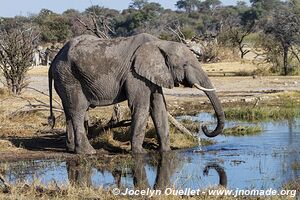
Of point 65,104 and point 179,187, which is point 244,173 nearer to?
point 179,187

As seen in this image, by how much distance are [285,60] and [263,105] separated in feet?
39.9

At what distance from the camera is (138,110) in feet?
40.5

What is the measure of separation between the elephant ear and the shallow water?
52.7 inches

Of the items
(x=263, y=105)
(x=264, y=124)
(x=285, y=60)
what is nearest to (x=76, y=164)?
(x=264, y=124)

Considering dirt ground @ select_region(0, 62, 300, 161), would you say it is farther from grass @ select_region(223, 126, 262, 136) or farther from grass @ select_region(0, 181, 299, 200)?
grass @ select_region(0, 181, 299, 200)

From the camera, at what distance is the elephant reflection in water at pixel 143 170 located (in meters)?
9.92

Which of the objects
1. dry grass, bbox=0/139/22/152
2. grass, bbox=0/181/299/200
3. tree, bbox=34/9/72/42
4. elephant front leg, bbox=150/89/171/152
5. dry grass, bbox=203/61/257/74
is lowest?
dry grass, bbox=203/61/257/74

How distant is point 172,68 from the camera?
493 inches

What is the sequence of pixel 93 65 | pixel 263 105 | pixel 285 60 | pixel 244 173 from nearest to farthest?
1. pixel 244 173
2. pixel 93 65
3. pixel 263 105
4. pixel 285 60

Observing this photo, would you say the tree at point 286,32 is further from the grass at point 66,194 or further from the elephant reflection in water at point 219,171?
the grass at point 66,194

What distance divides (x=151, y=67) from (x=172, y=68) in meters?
0.40

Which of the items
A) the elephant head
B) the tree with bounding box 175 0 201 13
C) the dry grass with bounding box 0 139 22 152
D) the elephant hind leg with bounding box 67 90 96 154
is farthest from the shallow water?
the tree with bounding box 175 0 201 13

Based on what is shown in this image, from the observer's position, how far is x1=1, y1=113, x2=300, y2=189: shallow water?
9969 millimetres

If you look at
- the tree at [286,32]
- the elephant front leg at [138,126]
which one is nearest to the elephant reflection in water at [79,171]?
the elephant front leg at [138,126]
